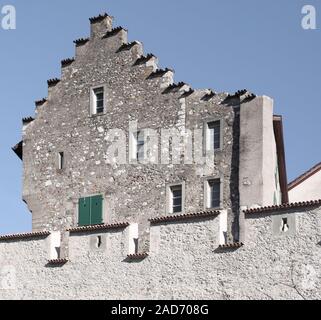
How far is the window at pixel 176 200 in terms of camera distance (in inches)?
1328

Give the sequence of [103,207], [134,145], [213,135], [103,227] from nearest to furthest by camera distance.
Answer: [103,227], [213,135], [103,207], [134,145]

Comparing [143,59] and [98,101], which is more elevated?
[143,59]

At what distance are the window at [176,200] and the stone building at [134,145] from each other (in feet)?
0.13

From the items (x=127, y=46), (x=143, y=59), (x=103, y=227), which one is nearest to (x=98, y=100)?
(x=127, y=46)

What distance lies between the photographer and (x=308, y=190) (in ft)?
159

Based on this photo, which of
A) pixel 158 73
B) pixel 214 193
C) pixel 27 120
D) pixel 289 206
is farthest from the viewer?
pixel 27 120

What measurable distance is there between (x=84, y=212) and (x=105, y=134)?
3363 millimetres

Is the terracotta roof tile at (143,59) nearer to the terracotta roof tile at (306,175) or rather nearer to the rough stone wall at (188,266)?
the rough stone wall at (188,266)

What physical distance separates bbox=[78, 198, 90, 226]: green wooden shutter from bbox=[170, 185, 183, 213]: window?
385cm

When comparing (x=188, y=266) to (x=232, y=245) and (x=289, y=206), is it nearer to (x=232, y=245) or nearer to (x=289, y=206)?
(x=232, y=245)

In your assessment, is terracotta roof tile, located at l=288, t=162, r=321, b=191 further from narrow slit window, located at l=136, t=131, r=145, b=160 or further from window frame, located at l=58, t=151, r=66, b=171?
window frame, located at l=58, t=151, r=66, b=171

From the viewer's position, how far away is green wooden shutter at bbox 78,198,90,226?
35562mm
